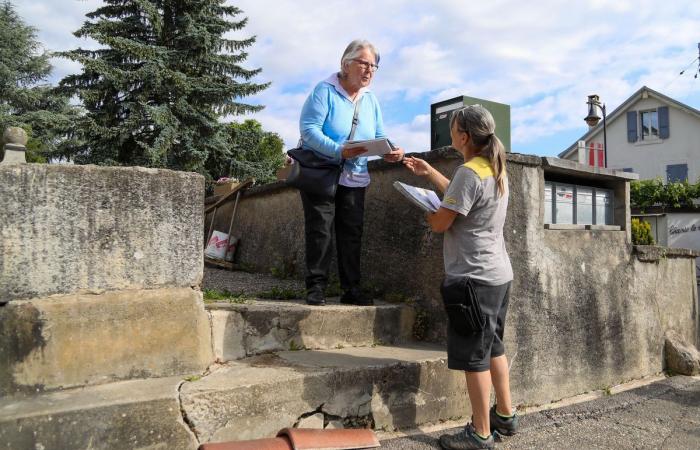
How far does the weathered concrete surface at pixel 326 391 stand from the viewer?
253 centimetres

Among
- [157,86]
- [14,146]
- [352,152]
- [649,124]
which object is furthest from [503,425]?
[649,124]

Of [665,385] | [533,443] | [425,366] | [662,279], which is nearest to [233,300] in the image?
[425,366]

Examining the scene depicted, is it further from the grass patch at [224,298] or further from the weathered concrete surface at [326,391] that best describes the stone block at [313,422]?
the grass patch at [224,298]

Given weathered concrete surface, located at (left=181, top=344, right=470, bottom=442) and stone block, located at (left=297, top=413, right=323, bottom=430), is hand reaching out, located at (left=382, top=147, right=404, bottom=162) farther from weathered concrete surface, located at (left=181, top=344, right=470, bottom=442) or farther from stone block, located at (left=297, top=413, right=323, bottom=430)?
stone block, located at (left=297, top=413, right=323, bottom=430)

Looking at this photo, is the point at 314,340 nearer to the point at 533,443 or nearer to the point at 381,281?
the point at 381,281

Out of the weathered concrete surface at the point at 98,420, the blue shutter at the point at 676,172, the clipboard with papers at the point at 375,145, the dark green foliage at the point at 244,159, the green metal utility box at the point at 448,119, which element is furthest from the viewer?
the blue shutter at the point at 676,172

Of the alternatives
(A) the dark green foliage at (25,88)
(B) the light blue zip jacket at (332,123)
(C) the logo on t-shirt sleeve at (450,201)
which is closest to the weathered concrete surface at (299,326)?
(B) the light blue zip jacket at (332,123)

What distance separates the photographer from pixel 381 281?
429cm

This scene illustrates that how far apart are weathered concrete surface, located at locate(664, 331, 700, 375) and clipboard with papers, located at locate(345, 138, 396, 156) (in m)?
3.87

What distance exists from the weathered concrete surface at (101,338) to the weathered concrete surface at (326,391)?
24 centimetres

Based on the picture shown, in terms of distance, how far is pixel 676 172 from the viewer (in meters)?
30.0

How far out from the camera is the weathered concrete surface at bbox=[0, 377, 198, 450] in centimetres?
215

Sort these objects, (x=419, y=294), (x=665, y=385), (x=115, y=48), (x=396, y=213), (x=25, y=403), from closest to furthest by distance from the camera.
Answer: (x=25, y=403) → (x=419, y=294) → (x=396, y=213) → (x=665, y=385) → (x=115, y=48)

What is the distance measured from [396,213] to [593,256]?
175 centimetres
